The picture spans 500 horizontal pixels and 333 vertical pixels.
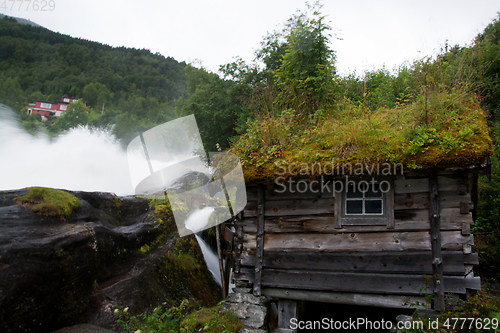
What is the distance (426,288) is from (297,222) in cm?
246

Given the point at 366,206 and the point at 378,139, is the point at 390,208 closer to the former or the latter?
the point at 366,206

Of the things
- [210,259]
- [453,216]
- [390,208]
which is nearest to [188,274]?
[210,259]

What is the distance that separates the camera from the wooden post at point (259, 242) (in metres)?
6.01

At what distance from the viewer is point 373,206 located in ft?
18.0

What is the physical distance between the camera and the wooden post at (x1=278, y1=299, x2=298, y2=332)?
→ 6.00 meters

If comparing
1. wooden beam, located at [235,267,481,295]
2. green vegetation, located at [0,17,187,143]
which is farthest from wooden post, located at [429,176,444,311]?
green vegetation, located at [0,17,187,143]

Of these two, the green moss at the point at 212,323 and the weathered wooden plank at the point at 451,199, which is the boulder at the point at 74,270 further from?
the weathered wooden plank at the point at 451,199

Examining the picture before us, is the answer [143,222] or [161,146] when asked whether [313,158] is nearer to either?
[143,222]

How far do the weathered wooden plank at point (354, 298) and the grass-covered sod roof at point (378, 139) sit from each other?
92.4 inches

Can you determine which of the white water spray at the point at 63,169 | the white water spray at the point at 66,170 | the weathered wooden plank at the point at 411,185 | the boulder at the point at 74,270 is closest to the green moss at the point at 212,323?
the boulder at the point at 74,270

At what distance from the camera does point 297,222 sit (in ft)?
19.5

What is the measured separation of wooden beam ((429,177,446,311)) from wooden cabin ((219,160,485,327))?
2 cm

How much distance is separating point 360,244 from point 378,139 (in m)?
2.00

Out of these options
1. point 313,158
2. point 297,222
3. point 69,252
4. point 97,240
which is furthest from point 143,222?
point 313,158
